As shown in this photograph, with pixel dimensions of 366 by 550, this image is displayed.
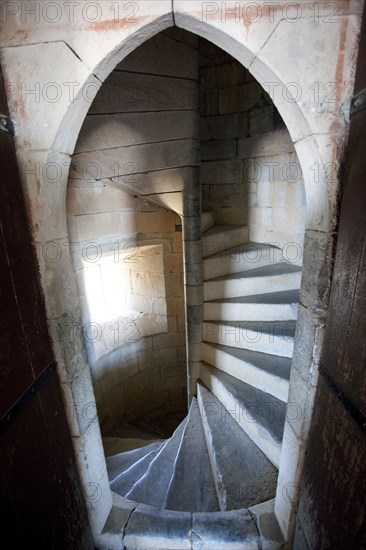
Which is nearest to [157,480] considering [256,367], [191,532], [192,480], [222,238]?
[192,480]

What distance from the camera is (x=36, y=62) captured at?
92 cm

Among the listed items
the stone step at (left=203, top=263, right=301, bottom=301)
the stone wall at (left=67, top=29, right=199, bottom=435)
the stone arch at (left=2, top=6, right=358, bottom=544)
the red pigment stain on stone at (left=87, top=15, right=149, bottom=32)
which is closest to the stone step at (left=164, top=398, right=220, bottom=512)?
the stone arch at (left=2, top=6, right=358, bottom=544)

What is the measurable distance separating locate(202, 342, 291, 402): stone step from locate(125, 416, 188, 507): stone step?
2.37 ft

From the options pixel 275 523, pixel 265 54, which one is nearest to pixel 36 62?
pixel 265 54

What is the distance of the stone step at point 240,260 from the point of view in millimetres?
2588

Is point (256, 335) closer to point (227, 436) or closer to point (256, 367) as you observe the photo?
point (256, 367)

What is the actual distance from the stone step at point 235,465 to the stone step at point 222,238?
1.47 meters

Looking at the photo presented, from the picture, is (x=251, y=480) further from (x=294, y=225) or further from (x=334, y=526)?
(x=294, y=225)

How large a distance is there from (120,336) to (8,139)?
2940 mm

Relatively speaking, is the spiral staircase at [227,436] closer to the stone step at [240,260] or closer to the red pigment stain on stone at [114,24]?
the stone step at [240,260]

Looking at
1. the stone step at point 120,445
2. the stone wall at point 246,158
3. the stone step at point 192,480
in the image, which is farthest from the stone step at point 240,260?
the stone step at point 120,445

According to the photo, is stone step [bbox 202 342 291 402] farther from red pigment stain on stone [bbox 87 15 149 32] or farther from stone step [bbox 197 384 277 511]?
red pigment stain on stone [bbox 87 15 149 32]

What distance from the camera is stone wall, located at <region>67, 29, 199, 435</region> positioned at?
1963mm

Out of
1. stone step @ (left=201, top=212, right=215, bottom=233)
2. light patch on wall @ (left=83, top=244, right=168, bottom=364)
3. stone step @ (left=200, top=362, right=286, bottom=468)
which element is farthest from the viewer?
light patch on wall @ (left=83, top=244, right=168, bottom=364)
